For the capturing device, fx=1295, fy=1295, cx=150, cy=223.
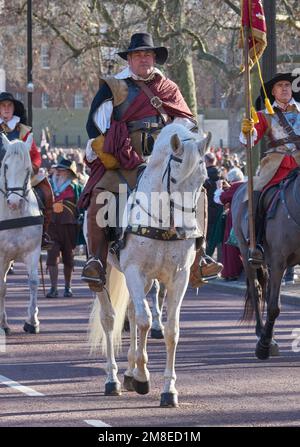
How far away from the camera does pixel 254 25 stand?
1326 centimetres

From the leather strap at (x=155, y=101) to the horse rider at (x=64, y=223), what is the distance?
9169 millimetres

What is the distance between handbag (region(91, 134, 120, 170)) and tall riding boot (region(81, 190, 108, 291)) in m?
0.26

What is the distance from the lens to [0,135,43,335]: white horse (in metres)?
14.7

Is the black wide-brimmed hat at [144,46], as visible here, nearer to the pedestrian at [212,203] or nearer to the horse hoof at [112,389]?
the horse hoof at [112,389]

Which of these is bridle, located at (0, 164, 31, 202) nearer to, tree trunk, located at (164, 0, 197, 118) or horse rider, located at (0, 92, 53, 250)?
horse rider, located at (0, 92, 53, 250)

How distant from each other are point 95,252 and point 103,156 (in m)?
0.81

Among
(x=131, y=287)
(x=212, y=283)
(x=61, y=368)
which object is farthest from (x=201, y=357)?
(x=212, y=283)

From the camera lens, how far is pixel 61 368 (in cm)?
1233

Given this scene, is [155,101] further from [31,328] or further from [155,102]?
[31,328]

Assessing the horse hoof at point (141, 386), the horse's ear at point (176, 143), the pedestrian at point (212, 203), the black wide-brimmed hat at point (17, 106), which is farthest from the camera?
the pedestrian at point (212, 203)

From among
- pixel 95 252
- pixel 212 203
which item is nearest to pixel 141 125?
pixel 95 252

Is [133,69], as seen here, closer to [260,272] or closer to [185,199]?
[185,199]

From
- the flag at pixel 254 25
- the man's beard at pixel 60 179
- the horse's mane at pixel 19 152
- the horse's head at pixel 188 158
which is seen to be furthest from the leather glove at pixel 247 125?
the man's beard at pixel 60 179

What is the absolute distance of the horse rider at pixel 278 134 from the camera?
13.4m
